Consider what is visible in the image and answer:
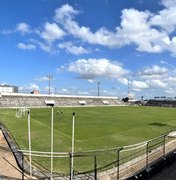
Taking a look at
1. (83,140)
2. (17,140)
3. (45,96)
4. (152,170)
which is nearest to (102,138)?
(83,140)

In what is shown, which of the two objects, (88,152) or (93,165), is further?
(93,165)

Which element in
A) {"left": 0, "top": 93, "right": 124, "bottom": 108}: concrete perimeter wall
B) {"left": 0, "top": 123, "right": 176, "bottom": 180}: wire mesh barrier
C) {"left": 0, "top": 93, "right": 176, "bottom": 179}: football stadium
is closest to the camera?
{"left": 0, "top": 123, "right": 176, "bottom": 180}: wire mesh barrier

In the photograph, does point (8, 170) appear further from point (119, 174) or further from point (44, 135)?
point (44, 135)

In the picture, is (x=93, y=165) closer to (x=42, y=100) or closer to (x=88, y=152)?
(x=88, y=152)

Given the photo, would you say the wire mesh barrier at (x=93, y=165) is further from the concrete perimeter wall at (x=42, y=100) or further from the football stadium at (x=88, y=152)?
the concrete perimeter wall at (x=42, y=100)

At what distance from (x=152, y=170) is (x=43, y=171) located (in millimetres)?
5998

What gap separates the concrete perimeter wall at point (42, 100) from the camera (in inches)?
3469

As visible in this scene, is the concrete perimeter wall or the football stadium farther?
the concrete perimeter wall

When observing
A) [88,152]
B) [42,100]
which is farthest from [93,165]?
[42,100]

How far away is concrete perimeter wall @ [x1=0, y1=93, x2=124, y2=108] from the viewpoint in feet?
289

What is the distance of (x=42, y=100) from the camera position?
3804 inches

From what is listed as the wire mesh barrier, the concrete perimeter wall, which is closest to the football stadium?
the wire mesh barrier

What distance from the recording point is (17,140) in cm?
2694

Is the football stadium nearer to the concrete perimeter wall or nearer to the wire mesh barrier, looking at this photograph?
the wire mesh barrier
